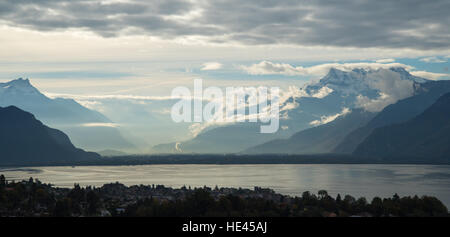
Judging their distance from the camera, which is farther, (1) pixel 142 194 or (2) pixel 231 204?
(1) pixel 142 194
